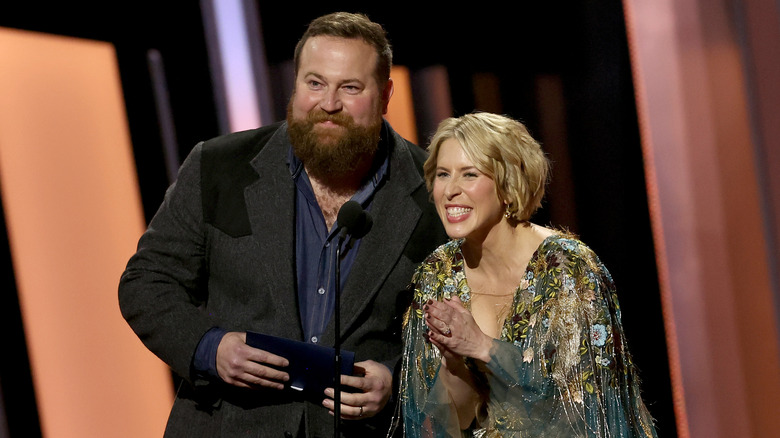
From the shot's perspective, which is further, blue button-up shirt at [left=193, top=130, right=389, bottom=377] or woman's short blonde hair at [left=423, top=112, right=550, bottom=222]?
blue button-up shirt at [left=193, top=130, right=389, bottom=377]

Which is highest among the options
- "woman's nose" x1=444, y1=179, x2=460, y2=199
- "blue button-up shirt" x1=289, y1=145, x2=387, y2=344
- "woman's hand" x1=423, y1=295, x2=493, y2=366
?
"woman's nose" x1=444, y1=179, x2=460, y2=199

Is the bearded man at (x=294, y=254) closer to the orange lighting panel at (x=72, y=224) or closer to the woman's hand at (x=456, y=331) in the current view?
the woman's hand at (x=456, y=331)

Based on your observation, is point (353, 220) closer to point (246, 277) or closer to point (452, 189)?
point (452, 189)

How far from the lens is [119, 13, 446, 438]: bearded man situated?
7.29 feet

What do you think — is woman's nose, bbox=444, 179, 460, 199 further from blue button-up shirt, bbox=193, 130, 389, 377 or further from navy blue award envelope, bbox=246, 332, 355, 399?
navy blue award envelope, bbox=246, 332, 355, 399

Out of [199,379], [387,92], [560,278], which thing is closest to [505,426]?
[560,278]

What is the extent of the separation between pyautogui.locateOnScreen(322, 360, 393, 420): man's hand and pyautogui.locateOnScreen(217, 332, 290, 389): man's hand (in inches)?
5.5

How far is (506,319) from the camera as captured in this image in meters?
2.09

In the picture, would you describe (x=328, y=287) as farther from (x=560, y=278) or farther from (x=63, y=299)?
(x=63, y=299)

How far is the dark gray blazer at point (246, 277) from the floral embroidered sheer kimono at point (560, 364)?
1.14 ft

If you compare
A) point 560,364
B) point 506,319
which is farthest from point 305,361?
point 560,364

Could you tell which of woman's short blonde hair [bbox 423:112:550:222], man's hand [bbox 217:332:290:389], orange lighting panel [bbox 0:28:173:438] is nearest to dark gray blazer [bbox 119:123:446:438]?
man's hand [bbox 217:332:290:389]

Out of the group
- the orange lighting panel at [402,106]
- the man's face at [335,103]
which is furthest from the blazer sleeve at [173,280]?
the orange lighting panel at [402,106]

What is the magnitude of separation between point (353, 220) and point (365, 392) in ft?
1.75
